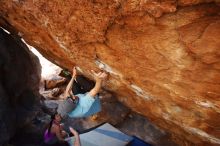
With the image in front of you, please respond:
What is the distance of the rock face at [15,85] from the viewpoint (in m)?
7.29

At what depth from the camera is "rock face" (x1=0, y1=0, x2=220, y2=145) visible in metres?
3.45

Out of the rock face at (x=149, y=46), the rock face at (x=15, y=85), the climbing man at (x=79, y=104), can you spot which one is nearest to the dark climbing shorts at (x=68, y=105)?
the climbing man at (x=79, y=104)

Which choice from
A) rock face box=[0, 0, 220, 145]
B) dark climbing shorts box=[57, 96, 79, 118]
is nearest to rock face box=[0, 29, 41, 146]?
rock face box=[0, 0, 220, 145]

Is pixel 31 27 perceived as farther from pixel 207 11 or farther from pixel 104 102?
pixel 207 11

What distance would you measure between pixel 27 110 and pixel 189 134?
4.56 m

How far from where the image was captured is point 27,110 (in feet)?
27.8

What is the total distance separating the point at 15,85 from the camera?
313 inches

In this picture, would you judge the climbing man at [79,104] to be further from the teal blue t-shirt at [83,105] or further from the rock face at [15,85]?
the rock face at [15,85]

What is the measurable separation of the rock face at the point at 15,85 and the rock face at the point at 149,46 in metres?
1.67

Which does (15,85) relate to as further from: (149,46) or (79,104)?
(149,46)

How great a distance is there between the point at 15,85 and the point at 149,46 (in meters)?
4.85

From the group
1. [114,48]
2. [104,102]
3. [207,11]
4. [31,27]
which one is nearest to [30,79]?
[104,102]

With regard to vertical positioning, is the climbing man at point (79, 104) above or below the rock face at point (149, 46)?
below

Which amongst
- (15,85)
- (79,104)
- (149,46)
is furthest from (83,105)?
(15,85)
